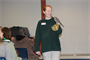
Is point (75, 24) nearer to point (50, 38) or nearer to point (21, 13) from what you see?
point (21, 13)

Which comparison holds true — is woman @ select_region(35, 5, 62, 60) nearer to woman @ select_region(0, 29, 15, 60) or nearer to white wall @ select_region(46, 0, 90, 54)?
woman @ select_region(0, 29, 15, 60)

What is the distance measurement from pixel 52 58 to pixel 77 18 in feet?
13.1

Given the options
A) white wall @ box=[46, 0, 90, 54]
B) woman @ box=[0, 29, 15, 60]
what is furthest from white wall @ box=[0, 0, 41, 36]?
woman @ box=[0, 29, 15, 60]

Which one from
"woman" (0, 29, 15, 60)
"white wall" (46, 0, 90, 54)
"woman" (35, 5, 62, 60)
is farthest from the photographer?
"white wall" (46, 0, 90, 54)

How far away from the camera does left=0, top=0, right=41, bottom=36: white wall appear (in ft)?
19.0

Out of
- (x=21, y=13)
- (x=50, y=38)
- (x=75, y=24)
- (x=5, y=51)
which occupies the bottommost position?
(x=5, y=51)

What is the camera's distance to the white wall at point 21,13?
579 cm

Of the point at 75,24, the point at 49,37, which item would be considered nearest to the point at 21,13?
the point at 75,24

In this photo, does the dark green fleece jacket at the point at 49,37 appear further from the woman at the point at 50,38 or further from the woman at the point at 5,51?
the woman at the point at 5,51

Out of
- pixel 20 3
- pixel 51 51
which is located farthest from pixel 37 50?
pixel 20 3

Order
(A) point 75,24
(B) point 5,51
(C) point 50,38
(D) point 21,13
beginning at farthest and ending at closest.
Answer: (D) point 21,13 → (A) point 75,24 → (B) point 5,51 → (C) point 50,38

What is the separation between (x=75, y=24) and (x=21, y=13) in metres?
2.70

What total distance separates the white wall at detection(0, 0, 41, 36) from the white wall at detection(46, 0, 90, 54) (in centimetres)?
101

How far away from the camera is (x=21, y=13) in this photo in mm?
5875
